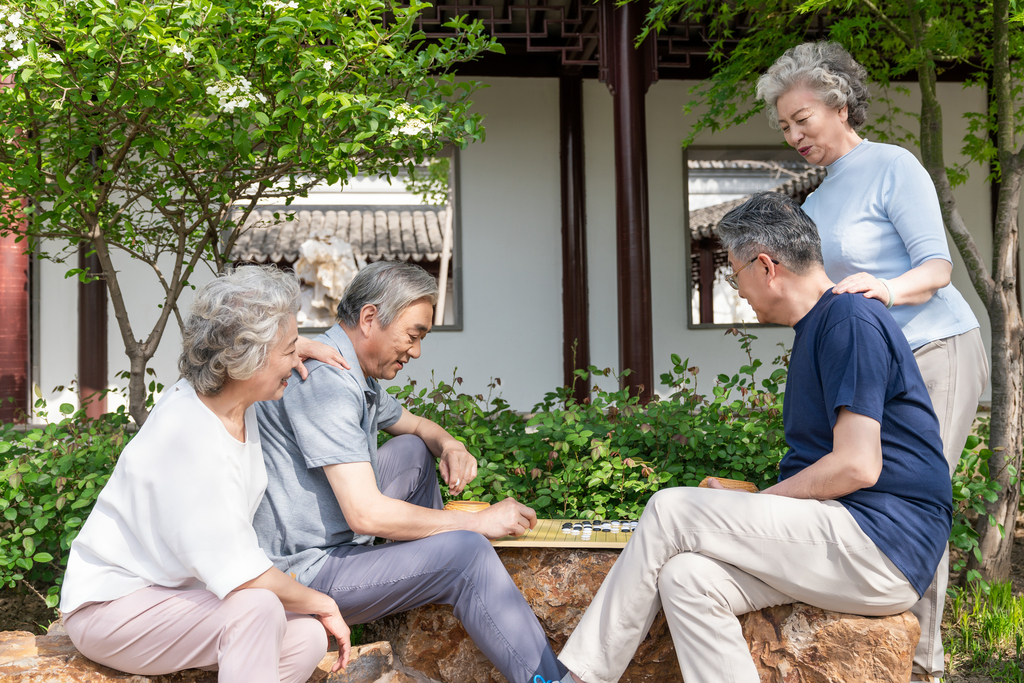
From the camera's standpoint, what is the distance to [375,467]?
2.46 m

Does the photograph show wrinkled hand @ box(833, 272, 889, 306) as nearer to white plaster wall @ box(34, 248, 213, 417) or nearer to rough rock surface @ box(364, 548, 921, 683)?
rough rock surface @ box(364, 548, 921, 683)

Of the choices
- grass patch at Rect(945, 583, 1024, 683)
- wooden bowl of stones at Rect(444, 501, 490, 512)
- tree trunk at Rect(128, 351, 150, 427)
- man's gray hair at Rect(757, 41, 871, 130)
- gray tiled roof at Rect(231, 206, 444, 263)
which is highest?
gray tiled roof at Rect(231, 206, 444, 263)

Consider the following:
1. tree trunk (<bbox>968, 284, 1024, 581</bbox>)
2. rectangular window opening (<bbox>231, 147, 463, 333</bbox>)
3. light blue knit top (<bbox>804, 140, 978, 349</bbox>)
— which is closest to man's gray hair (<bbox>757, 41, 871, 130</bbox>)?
light blue knit top (<bbox>804, 140, 978, 349</bbox>)

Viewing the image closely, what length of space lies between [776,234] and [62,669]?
81.6 inches

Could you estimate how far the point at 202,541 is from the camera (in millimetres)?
1679

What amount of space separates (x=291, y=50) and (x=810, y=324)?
7.24 ft

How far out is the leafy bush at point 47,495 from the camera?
118 inches

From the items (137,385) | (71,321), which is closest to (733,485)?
(137,385)

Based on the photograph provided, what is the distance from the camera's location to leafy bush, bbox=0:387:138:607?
2.99 m

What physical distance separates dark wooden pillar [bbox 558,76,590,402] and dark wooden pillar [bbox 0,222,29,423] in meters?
4.62

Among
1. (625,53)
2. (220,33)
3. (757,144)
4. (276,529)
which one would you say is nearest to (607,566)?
(276,529)

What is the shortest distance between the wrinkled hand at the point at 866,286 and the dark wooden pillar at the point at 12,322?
6.47 m

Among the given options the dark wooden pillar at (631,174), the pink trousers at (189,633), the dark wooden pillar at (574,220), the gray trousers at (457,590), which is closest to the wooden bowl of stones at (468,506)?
the gray trousers at (457,590)

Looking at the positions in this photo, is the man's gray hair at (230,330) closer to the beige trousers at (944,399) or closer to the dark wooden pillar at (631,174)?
the beige trousers at (944,399)
